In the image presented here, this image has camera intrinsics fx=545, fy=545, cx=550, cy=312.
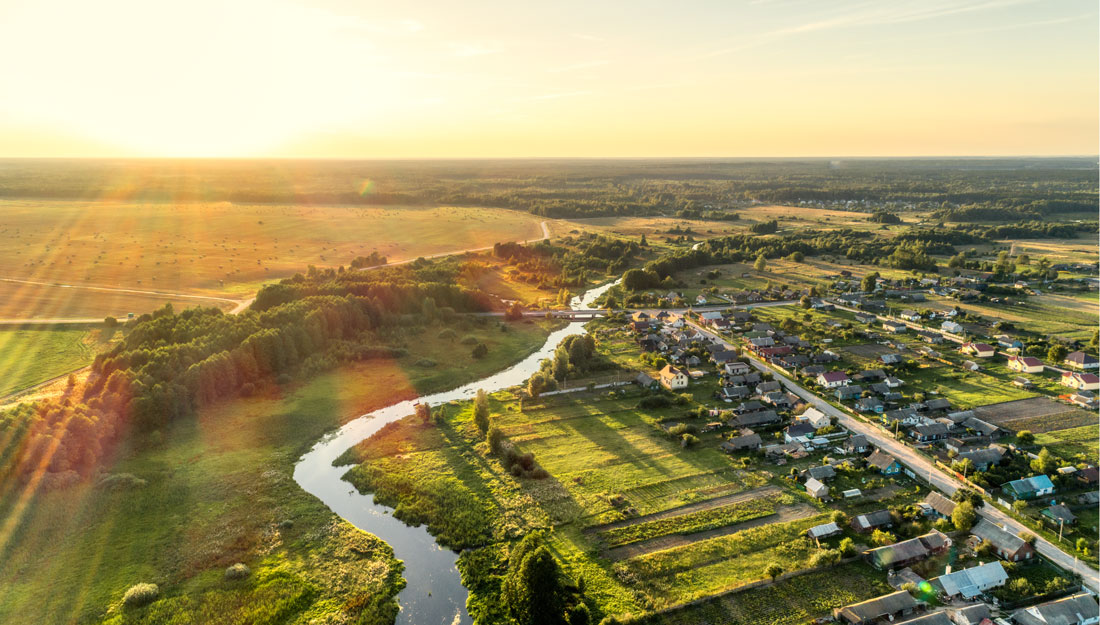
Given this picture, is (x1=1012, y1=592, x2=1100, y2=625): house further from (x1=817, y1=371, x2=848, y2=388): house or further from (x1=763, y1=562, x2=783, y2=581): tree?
(x1=817, y1=371, x2=848, y2=388): house

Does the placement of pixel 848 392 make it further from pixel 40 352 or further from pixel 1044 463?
pixel 40 352

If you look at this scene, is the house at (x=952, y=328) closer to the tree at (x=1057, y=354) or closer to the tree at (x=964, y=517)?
the tree at (x=1057, y=354)

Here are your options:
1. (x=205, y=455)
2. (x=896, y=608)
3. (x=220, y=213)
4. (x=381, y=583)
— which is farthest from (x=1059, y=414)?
(x=220, y=213)

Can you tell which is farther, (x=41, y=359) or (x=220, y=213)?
(x=220, y=213)

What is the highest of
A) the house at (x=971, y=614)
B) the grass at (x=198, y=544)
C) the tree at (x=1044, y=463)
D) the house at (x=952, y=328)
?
the house at (x=952, y=328)

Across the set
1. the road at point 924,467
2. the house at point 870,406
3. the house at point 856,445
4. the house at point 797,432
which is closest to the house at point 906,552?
the road at point 924,467

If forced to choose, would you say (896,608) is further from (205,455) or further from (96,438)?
(96,438)

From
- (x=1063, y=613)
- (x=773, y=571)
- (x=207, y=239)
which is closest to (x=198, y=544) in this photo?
(x=773, y=571)
